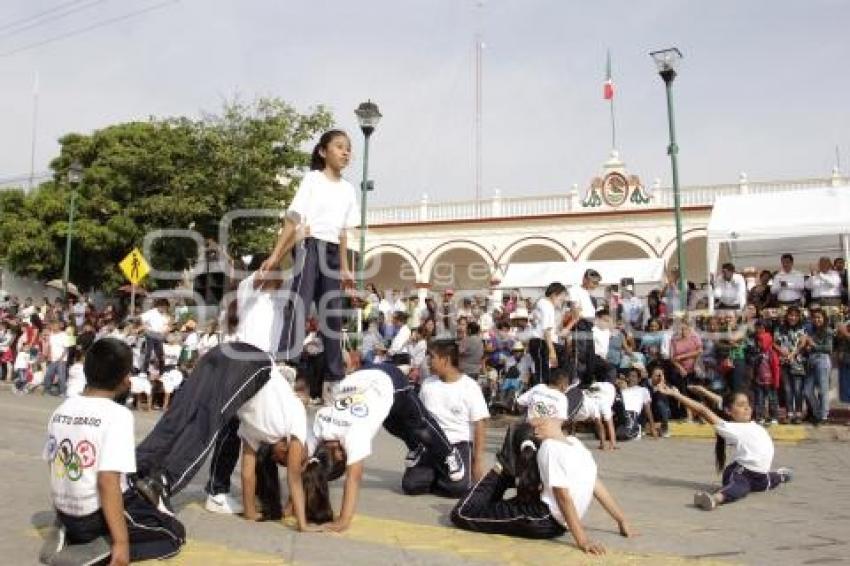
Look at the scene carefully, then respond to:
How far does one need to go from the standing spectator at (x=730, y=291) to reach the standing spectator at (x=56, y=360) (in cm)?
1364

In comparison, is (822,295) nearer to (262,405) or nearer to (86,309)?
(262,405)

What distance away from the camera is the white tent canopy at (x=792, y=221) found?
14688 mm

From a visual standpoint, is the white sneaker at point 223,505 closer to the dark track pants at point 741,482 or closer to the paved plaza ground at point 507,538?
the paved plaza ground at point 507,538

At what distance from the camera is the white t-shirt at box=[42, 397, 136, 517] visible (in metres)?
4.16

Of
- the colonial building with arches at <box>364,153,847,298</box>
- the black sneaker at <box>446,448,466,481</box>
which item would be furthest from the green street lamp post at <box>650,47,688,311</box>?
the colonial building with arches at <box>364,153,847,298</box>

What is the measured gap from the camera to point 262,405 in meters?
5.46

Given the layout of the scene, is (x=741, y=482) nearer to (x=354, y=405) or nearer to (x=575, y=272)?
(x=354, y=405)

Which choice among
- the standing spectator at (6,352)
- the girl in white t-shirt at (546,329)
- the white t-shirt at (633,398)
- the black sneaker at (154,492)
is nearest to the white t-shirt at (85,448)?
the black sneaker at (154,492)

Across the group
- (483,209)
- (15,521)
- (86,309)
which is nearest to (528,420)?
(15,521)

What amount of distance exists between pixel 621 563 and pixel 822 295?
1056cm

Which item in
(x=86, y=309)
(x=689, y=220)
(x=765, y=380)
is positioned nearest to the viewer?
(x=765, y=380)

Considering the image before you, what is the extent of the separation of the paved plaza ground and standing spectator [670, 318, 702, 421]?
331cm

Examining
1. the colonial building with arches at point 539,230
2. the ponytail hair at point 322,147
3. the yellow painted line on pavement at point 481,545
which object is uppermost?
the colonial building with arches at point 539,230

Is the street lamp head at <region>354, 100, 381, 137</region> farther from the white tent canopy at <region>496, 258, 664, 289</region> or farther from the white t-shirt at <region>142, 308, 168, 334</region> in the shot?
the white tent canopy at <region>496, 258, 664, 289</region>
